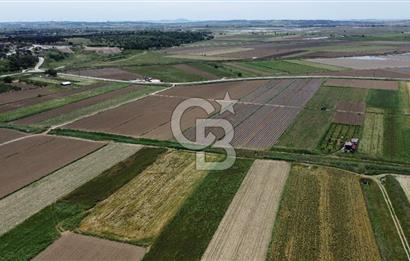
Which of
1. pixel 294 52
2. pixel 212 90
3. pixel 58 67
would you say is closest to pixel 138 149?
pixel 212 90

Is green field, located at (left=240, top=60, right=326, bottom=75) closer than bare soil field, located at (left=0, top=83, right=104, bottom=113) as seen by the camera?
No

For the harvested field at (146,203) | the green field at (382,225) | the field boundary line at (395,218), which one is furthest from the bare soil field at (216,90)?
the green field at (382,225)

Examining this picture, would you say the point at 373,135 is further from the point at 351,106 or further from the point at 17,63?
the point at 17,63

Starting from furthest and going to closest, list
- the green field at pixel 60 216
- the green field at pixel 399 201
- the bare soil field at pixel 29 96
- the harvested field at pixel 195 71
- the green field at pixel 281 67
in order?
the green field at pixel 281 67, the harvested field at pixel 195 71, the bare soil field at pixel 29 96, the green field at pixel 399 201, the green field at pixel 60 216

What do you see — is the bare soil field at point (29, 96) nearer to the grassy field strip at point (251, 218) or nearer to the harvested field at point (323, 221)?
the grassy field strip at point (251, 218)

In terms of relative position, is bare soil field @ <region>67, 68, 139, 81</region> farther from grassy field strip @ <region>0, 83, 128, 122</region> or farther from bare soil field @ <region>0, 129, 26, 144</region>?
bare soil field @ <region>0, 129, 26, 144</region>

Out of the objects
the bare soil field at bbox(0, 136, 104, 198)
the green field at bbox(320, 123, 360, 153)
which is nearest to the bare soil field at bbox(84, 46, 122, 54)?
the bare soil field at bbox(0, 136, 104, 198)
